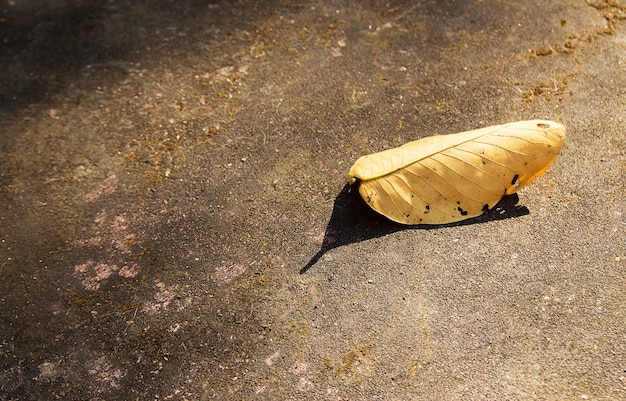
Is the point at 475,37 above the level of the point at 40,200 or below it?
above

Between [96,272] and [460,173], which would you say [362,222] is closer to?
[460,173]

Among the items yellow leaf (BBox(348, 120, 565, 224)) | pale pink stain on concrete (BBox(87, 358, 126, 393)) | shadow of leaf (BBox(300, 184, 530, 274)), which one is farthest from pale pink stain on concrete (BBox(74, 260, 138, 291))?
yellow leaf (BBox(348, 120, 565, 224))

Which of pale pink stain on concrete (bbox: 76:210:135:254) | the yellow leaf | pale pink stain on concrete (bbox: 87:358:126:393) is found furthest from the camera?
pale pink stain on concrete (bbox: 76:210:135:254)

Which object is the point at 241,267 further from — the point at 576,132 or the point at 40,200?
the point at 576,132

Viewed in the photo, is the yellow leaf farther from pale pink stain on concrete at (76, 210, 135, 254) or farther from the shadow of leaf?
pale pink stain on concrete at (76, 210, 135, 254)

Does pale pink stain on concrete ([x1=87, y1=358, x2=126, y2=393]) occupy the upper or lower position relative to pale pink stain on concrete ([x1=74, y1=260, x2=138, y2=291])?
lower

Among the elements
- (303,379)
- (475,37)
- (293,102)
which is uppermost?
(475,37)

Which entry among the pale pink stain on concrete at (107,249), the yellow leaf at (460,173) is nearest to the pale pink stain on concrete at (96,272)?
the pale pink stain on concrete at (107,249)

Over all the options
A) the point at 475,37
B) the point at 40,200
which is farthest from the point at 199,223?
the point at 475,37
